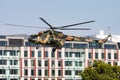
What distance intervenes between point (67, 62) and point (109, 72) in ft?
94.1

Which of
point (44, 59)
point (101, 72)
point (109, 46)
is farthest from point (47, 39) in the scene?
point (109, 46)

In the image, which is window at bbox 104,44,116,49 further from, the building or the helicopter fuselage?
the helicopter fuselage

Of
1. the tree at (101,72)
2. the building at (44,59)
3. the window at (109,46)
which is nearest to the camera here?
the tree at (101,72)

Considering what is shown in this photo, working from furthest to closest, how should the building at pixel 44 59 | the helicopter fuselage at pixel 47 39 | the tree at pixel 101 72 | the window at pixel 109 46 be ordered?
the window at pixel 109 46 < the building at pixel 44 59 < the tree at pixel 101 72 < the helicopter fuselage at pixel 47 39

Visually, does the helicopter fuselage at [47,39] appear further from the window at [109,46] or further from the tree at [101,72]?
the window at [109,46]

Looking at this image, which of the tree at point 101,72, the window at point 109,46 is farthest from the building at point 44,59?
the tree at point 101,72

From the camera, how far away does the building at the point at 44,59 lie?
→ 13262 cm

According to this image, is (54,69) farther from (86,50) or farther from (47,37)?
(47,37)

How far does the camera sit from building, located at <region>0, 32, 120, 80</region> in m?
133

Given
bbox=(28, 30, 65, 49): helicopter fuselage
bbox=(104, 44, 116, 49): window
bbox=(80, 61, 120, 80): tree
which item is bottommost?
bbox=(80, 61, 120, 80): tree

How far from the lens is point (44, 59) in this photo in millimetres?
136125

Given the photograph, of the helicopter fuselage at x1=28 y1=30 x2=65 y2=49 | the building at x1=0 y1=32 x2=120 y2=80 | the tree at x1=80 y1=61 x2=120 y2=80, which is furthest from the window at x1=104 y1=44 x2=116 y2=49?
the helicopter fuselage at x1=28 y1=30 x2=65 y2=49

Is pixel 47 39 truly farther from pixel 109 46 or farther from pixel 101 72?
pixel 109 46

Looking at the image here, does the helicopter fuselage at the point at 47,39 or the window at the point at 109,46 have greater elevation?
the window at the point at 109,46
